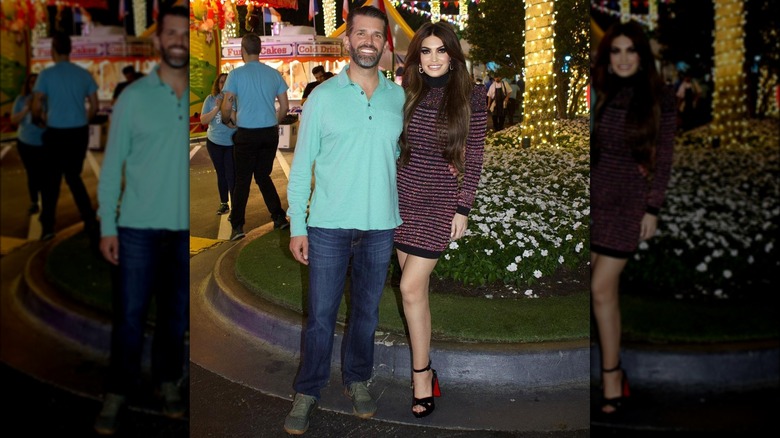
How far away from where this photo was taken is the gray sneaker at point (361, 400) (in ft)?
11.4

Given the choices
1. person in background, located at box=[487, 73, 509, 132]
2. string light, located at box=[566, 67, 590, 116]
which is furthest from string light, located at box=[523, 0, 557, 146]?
person in background, located at box=[487, 73, 509, 132]

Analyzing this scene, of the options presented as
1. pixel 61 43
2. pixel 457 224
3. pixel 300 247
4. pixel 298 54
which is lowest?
pixel 300 247

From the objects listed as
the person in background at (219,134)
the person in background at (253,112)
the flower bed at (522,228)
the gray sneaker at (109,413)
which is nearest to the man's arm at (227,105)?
the person in background at (253,112)

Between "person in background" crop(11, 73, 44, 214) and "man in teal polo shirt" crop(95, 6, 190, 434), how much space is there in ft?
0.34

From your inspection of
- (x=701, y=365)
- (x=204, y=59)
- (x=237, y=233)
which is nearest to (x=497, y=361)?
(x=701, y=365)

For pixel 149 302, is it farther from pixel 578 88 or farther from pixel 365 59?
pixel 578 88

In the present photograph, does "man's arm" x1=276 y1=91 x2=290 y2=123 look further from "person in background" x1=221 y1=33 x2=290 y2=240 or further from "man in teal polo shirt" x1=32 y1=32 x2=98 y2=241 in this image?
"man in teal polo shirt" x1=32 y1=32 x2=98 y2=241

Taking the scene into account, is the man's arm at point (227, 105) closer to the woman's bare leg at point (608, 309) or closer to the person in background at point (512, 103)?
the woman's bare leg at point (608, 309)

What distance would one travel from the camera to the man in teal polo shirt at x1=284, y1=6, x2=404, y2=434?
10.2ft

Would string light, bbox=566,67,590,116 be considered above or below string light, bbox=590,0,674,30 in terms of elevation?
above

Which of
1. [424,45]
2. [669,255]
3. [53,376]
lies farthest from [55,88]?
[424,45]

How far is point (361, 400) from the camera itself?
3498mm

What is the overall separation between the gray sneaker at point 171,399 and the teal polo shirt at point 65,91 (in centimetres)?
50

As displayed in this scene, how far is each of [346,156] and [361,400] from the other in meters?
1.22
